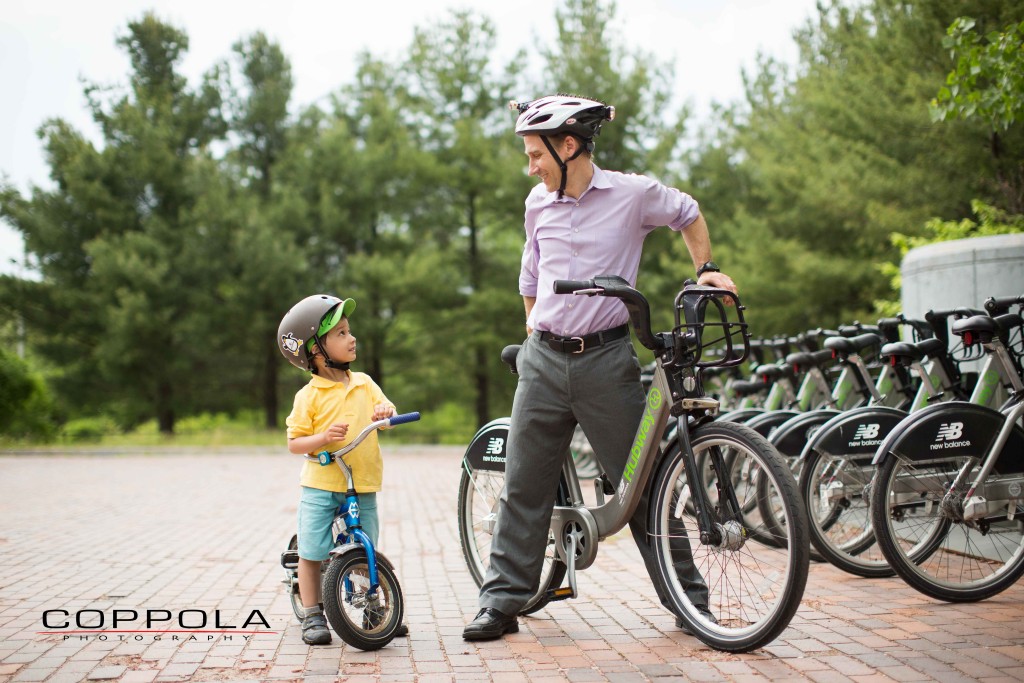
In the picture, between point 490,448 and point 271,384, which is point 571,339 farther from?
point 271,384

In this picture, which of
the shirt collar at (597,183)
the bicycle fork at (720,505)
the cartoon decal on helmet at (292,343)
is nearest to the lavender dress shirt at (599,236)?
the shirt collar at (597,183)

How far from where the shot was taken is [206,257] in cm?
2791

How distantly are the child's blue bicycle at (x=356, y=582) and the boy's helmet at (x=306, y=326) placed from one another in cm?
44

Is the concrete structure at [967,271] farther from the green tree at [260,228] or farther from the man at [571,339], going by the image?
the green tree at [260,228]

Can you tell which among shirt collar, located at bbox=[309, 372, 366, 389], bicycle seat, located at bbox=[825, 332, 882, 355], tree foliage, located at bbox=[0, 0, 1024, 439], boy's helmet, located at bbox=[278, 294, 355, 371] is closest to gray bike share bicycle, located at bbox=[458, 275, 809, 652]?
shirt collar, located at bbox=[309, 372, 366, 389]

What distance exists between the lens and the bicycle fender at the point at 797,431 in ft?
20.0

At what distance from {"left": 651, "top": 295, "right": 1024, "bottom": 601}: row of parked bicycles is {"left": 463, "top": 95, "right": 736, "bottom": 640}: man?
0.57 m

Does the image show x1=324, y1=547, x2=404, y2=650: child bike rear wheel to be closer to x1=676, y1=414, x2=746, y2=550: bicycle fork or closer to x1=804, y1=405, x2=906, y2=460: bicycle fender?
x1=676, y1=414, x2=746, y2=550: bicycle fork

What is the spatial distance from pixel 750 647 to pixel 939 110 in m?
4.99

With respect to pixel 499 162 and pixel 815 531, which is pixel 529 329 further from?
pixel 499 162

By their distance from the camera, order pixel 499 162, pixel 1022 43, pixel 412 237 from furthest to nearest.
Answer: pixel 412 237 → pixel 499 162 → pixel 1022 43

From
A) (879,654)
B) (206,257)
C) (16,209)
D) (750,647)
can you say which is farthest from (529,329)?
(16,209)

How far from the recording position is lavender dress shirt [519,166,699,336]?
168 inches

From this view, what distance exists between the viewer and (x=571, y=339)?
4.24 m
